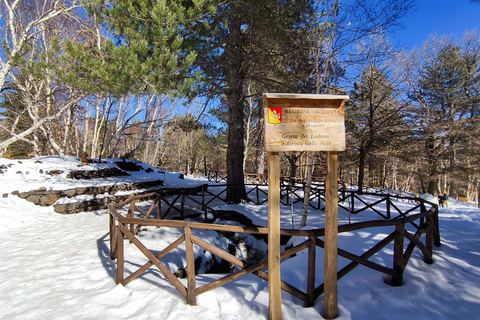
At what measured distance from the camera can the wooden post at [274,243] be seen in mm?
2242

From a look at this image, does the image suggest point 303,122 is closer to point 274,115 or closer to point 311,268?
point 274,115

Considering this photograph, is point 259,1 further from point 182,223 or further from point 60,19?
point 60,19

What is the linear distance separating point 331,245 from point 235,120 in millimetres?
6645

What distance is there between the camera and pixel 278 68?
8.45m

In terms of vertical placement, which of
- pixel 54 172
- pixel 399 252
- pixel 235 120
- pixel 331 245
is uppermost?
pixel 235 120

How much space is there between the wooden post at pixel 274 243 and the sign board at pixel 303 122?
0.19 m

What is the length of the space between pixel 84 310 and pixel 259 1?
7221 millimetres

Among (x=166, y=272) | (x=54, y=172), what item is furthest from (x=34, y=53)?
(x=166, y=272)

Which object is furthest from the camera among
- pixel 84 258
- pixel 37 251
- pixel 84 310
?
pixel 37 251

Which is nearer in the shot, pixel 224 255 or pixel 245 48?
pixel 224 255

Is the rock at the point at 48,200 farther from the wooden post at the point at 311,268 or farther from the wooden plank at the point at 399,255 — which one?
the wooden plank at the point at 399,255

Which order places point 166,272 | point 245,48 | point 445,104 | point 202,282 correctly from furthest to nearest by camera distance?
point 445,104 < point 245,48 < point 202,282 < point 166,272

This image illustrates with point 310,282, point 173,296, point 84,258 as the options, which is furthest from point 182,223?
point 84,258

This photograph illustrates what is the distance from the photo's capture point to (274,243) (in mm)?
2270
